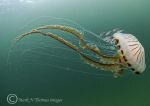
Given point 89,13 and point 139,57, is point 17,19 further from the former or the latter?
point 139,57

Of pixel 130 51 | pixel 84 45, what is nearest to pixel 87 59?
pixel 84 45

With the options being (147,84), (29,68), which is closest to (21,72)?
(29,68)

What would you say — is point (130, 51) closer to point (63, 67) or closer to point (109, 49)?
point (109, 49)

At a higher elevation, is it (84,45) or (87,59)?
(84,45)
